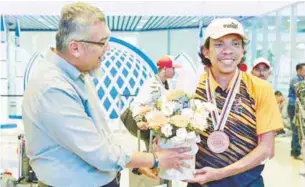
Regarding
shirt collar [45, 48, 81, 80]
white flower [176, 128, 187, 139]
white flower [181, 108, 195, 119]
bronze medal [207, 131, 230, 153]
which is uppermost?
shirt collar [45, 48, 81, 80]

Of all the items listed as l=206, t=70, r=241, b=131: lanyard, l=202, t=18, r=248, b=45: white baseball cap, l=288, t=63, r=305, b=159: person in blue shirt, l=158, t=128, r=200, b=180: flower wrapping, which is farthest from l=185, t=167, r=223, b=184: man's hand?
l=288, t=63, r=305, b=159: person in blue shirt

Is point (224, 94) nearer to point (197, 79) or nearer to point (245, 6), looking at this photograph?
point (197, 79)

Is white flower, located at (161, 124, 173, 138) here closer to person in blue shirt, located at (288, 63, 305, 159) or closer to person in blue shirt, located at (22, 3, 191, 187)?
person in blue shirt, located at (22, 3, 191, 187)

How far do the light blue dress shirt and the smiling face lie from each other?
53cm

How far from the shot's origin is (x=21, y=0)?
8.46m

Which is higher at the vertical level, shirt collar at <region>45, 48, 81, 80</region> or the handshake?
shirt collar at <region>45, 48, 81, 80</region>

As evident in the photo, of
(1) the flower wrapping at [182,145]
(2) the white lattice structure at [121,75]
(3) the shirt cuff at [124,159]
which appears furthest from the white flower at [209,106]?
(2) the white lattice structure at [121,75]

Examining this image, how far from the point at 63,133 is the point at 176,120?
1.43 ft

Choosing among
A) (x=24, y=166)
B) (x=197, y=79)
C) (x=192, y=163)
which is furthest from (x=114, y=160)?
(x=24, y=166)

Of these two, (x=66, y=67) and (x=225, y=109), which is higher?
(x=66, y=67)

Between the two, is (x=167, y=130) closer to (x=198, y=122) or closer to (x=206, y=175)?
(x=198, y=122)

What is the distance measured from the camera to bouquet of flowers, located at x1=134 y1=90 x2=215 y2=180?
6.00 ft

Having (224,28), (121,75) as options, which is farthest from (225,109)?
Answer: (121,75)

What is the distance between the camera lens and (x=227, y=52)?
6.31ft
